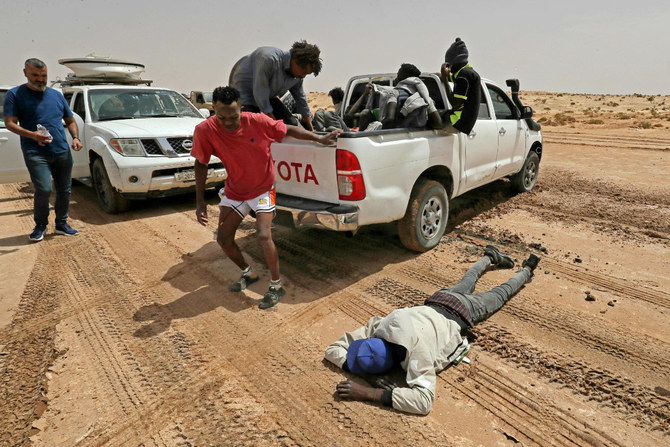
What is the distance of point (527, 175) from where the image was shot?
7105mm

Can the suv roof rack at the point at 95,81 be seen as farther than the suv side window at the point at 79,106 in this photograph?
Yes

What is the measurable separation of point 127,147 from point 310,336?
15.1 ft

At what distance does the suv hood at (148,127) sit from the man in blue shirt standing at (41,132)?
809mm

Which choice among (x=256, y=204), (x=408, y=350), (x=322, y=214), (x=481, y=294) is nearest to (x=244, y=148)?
(x=256, y=204)

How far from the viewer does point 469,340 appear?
316 cm

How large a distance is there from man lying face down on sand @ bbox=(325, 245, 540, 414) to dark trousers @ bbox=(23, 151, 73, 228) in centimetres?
471

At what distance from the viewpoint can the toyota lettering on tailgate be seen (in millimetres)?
4141

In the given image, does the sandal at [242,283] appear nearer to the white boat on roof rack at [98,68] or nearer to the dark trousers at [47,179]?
the dark trousers at [47,179]

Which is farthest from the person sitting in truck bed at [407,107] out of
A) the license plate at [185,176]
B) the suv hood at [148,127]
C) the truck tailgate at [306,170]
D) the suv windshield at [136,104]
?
the suv windshield at [136,104]

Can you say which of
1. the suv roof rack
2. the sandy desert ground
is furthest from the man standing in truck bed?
the suv roof rack

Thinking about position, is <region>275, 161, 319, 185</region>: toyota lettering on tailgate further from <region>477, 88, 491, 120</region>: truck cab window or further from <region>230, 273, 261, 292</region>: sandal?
<region>477, 88, 491, 120</region>: truck cab window

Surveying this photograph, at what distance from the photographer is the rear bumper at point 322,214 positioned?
3.84 m

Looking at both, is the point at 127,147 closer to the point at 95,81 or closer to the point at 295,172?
the point at 295,172

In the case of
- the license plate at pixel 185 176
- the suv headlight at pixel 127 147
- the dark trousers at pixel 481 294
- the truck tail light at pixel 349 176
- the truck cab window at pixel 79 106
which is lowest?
the dark trousers at pixel 481 294
